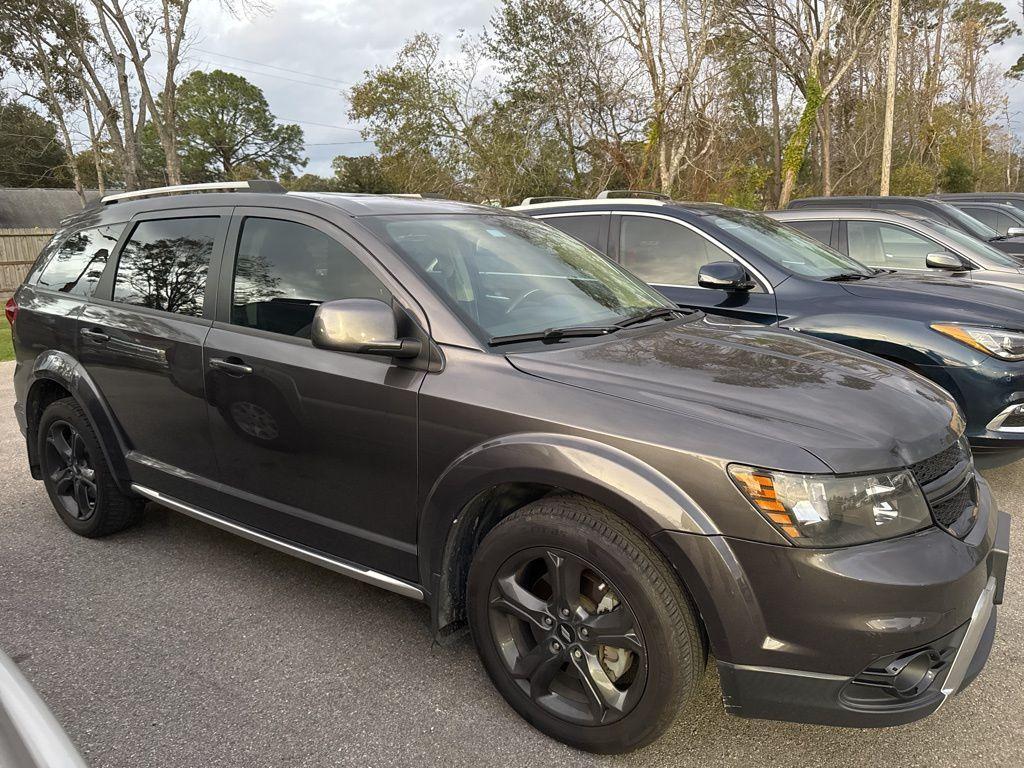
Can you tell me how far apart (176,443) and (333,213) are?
1.31 meters

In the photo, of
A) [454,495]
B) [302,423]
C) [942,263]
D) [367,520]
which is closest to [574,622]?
[454,495]

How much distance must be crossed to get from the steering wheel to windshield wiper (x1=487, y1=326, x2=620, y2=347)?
7.9 inches

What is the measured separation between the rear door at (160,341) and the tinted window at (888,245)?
19.8 ft

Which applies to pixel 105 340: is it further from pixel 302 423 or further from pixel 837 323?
pixel 837 323

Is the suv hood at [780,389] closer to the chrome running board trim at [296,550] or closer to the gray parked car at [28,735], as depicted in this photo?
the chrome running board trim at [296,550]

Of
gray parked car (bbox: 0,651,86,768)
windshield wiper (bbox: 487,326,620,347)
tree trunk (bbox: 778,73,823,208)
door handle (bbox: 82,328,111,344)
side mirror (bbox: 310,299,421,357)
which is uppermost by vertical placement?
tree trunk (bbox: 778,73,823,208)

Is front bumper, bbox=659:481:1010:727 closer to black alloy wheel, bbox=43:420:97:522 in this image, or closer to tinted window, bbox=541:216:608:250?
black alloy wheel, bbox=43:420:97:522

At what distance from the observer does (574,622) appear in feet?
7.52

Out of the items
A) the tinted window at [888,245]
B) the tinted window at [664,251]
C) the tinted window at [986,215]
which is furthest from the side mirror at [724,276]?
the tinted window at [986,215]

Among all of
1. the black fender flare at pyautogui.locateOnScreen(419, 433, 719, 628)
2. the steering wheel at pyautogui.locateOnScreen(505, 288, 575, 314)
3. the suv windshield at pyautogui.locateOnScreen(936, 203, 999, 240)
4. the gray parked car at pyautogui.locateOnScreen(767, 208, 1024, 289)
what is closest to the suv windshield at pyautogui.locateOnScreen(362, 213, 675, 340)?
the steering wheel at pyautogui.locateOnScreen(505, 288, 575, 314)

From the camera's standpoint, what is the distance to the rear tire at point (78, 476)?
3.85m

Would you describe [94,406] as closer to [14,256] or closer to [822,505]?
[822,505]

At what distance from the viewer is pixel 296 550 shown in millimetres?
3004

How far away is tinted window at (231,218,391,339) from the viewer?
112 inches
